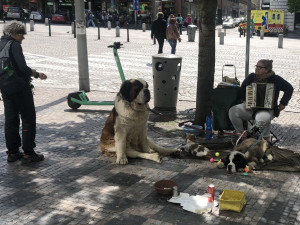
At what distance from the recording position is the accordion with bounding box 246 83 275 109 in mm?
6137

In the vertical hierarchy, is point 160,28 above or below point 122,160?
above

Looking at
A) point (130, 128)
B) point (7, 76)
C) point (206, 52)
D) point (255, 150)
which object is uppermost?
point (206, 52)

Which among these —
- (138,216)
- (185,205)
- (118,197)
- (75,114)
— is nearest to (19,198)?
(118,197)

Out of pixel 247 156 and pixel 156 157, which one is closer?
pixel 247 156

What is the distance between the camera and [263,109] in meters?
6.31

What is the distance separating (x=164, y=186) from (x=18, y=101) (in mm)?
2313

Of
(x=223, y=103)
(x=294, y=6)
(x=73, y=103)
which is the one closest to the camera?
(x=223, y=103)

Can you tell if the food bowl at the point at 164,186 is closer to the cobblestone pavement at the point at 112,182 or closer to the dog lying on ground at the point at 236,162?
the cobblestone pavement at the point at 112,182

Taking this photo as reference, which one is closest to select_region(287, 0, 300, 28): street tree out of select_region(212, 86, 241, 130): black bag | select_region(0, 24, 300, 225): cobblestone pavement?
select_region(0, 24, 300, 225): cobblestone pavement

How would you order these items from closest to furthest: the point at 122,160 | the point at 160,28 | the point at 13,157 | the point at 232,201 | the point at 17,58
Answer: the point at 232,201
the point at 17,58
the point at 122,160
the point at 13,157
the point at 160,28

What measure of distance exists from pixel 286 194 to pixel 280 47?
2087cm

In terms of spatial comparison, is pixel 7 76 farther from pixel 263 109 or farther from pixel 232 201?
pixel 263 109

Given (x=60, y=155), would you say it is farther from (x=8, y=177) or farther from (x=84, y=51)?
(x=84, y=51)

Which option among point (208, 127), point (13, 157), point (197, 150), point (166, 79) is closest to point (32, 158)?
point (13, 157)
